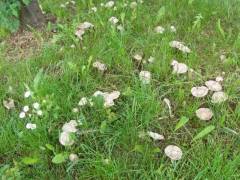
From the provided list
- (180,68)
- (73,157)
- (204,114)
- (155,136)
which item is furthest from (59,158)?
(180,68)

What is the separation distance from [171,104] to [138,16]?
3.20 ft

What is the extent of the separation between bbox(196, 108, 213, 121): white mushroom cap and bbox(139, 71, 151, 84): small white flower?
0.38 m

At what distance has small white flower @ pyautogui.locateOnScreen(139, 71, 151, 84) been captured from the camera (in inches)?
98.7

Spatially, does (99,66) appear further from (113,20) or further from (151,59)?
(113,20)

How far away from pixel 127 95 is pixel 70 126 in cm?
42

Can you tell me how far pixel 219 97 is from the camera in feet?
7.90

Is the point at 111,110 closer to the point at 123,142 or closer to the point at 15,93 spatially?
the point at 123,142

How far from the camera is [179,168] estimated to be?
2.15 metres

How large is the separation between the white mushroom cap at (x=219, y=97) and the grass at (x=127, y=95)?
0.14 feet

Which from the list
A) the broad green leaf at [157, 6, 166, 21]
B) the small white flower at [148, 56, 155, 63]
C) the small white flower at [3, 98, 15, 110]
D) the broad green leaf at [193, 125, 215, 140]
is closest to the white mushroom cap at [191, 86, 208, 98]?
the broad green leaf at [193, 125, 215, 140]

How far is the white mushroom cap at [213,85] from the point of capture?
2475 millimetres

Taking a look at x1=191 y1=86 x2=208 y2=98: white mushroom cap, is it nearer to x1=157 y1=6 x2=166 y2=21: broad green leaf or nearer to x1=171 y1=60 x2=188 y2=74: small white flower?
x1=171 y1=60 x2=188 y2=74: small white flower

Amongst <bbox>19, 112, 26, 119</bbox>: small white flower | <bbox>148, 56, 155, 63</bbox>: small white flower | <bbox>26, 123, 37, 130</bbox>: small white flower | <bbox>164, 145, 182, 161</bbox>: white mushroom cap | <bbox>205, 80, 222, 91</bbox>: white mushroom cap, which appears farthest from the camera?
<bbox>148, 56, 155, 63</bbox>: small white flower

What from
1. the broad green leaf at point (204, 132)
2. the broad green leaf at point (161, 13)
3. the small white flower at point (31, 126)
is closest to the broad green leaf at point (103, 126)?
the small white flower at point (31, 126)
